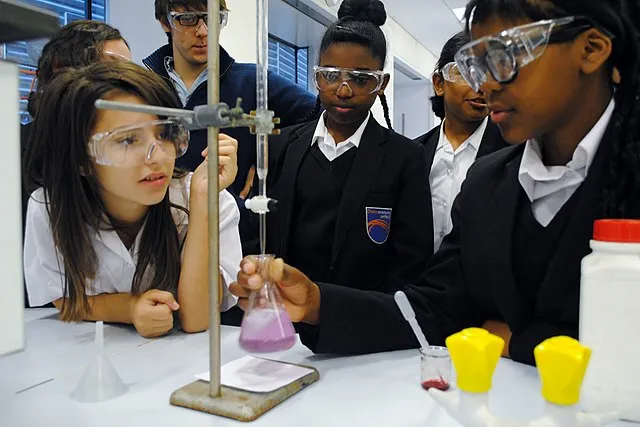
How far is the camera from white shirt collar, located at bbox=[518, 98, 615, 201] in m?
0.89

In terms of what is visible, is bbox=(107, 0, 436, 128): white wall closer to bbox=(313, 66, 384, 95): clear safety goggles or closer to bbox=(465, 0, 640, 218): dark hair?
bbox=(313, 66, 384, 95): clear safety goggles

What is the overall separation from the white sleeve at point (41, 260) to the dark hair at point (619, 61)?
3.44 ft

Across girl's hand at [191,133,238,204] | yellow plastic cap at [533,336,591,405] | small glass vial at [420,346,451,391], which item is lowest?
small glass vial at [420,346,451,391]

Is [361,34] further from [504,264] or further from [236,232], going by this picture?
[504,264]

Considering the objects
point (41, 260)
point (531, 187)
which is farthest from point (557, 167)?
point (41, 260)

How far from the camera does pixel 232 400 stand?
0.77 meters

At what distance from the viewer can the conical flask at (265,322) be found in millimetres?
840

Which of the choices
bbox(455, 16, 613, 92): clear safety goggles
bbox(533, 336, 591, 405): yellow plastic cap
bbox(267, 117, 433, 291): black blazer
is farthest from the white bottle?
bbox(267, 117, 433, 291): black blazer

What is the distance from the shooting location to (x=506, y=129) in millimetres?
922

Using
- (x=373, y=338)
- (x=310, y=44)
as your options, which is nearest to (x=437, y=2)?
(x=310, y=44)

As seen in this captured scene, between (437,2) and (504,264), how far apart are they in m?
5.00

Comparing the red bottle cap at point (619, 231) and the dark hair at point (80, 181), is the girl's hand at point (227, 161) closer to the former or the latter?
the dark hair at point (80, 181)

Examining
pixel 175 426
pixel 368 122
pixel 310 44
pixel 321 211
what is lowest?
pixel 175 426

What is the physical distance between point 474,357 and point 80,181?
1.06 m
